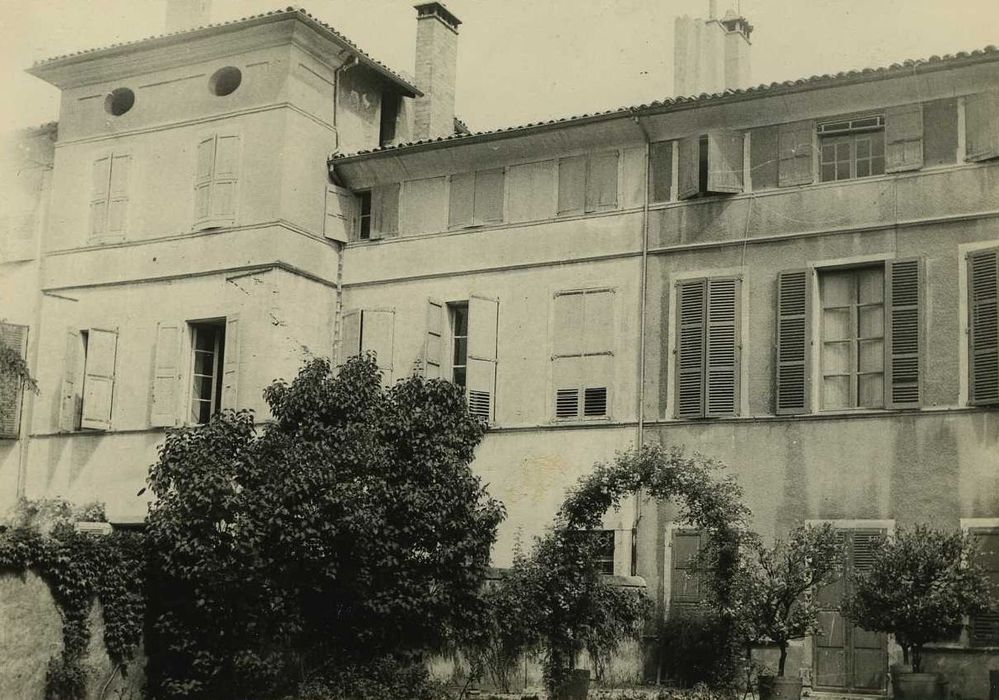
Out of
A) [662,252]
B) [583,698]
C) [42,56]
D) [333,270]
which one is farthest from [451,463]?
[42,56]

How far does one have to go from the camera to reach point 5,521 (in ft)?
76.8

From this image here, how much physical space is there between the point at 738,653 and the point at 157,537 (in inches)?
312

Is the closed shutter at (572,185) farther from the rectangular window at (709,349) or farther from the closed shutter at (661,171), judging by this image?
the rectangular window at (709,349)

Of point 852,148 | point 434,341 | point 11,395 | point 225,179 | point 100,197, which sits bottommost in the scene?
point 11,395

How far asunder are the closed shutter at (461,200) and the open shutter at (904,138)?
712 cm

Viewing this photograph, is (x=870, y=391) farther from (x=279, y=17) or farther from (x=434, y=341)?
(x=279, y=17)

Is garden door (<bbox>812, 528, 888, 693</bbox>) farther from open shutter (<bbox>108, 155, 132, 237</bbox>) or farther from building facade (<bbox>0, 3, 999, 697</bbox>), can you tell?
open shutter (<bbox>108, 155, 132, 237</bbox>)

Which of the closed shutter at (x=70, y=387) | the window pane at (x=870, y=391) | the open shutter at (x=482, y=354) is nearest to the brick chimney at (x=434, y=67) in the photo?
the open shutter at (x=482, y=354)

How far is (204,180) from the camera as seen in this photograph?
925 inches

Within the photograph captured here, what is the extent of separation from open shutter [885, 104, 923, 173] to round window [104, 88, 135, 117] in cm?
1415

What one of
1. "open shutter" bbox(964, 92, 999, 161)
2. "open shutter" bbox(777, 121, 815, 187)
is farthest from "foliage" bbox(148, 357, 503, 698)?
"open shutter" bbox(964, 92, 999, 161)

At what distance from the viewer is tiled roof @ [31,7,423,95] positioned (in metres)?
22.4

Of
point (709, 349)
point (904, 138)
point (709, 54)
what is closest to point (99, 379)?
point (709, 349)

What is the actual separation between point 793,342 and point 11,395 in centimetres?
1474
